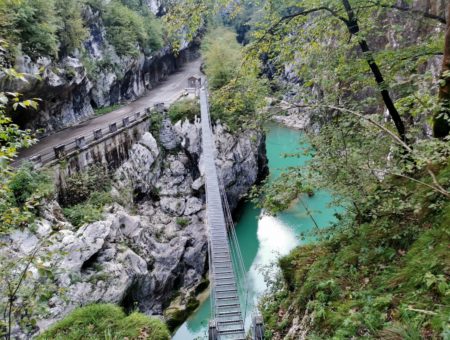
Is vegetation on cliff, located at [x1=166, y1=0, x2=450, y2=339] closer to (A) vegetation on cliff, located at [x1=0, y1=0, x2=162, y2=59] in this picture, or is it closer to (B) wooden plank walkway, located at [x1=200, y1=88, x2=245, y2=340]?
(B) wooden plank walkway, located at [x1=200, y1=88, x2=245, y2=340]

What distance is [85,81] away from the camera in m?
17.0

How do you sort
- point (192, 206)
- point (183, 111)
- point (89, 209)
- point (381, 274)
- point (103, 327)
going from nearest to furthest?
point (381, 274) → point (103, 327) → point (89, 209) → point (192, 206) → point (183, 111)

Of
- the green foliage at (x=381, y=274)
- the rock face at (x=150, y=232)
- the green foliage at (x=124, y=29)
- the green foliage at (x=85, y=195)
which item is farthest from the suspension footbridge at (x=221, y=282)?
the green foliage at (x=124, y=29)

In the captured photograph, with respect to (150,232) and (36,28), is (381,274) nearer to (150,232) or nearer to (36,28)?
(150,232)

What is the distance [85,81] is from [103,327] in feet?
50.6

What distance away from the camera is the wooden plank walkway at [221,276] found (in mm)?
5625

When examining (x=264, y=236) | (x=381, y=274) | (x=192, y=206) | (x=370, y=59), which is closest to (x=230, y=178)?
(x=192, y=206)

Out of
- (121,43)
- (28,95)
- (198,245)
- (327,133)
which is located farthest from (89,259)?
(121,43)

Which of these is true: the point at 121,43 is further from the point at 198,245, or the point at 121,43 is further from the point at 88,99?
the point at 198,245

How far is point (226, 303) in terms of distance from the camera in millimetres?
6422

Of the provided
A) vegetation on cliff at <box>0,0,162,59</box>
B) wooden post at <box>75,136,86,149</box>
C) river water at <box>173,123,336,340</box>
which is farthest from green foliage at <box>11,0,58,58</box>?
river water at <box>173,123,336,340</box>

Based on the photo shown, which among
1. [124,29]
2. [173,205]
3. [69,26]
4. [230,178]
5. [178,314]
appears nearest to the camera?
[178,314]

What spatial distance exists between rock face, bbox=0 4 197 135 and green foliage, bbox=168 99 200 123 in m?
4.75

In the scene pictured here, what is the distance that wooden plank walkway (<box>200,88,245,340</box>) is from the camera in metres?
5.62
